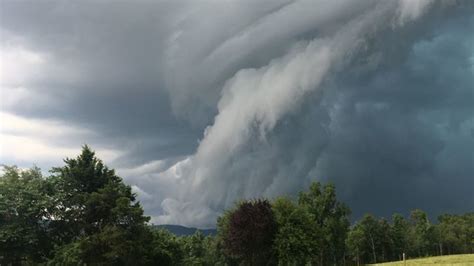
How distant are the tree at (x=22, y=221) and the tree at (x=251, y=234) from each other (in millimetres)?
27638

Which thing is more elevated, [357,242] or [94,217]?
[357,242]

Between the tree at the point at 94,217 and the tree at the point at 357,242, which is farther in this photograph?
the tree at the point at 357,242

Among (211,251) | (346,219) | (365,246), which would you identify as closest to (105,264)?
(346,219)

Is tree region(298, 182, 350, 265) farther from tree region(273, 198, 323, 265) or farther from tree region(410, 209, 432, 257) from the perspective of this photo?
tree region(410, 209, 432, 257)

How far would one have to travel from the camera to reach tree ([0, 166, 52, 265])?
2282 inches

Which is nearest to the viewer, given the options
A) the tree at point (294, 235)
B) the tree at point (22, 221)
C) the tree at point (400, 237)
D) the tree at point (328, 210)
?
the tree at point (22, 221)

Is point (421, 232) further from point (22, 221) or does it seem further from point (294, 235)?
point (22, 221)

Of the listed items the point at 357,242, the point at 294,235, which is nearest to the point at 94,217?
the point at 294,235

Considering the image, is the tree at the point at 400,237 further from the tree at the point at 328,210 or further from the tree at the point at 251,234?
the tree at the point at 251,234

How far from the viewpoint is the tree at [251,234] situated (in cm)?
7462

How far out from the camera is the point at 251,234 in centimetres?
7456

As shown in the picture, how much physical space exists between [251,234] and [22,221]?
3353 centimetres

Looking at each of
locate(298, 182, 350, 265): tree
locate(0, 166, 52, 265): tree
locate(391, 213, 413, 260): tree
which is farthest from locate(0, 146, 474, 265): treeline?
locate(391, 213, 413, 260): tree

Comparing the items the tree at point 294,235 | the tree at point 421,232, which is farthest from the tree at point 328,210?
the tree at point 421,232
